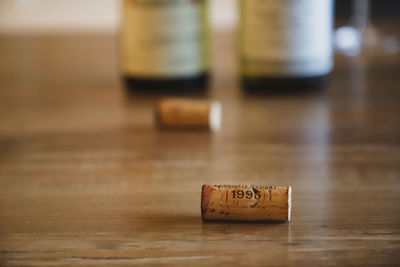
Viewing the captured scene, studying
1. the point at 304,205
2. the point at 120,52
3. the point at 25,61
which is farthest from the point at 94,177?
the point at 120,52

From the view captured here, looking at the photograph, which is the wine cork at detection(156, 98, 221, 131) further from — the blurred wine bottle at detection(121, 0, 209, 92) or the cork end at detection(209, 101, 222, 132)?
the blurred wine bottle at detection(121, 0, 209, 92)

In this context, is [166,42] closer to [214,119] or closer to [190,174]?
[214,119]

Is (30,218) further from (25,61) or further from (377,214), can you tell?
(25,61)

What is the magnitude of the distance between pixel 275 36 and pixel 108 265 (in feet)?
2.17

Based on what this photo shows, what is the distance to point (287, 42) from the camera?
1024 mm

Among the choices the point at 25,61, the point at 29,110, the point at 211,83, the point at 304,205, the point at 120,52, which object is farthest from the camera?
the point at 120,52

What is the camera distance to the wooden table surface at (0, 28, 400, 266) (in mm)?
475

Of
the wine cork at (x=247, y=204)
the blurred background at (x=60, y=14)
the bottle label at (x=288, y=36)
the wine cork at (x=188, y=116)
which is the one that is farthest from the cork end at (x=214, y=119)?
the blurred background at (x=60, y=14)

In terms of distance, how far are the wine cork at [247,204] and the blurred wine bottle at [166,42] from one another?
0.58 meters

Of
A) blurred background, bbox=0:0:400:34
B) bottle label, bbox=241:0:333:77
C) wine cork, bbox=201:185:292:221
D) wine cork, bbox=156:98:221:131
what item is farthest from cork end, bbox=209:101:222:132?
blurred background, bbox=0:0:400:34

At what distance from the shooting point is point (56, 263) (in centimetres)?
45

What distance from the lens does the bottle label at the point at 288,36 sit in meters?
1.01

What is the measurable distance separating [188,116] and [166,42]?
0.81ft

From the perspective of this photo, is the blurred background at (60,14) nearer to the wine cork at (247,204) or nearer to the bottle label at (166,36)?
the bottle label at (166,36)
